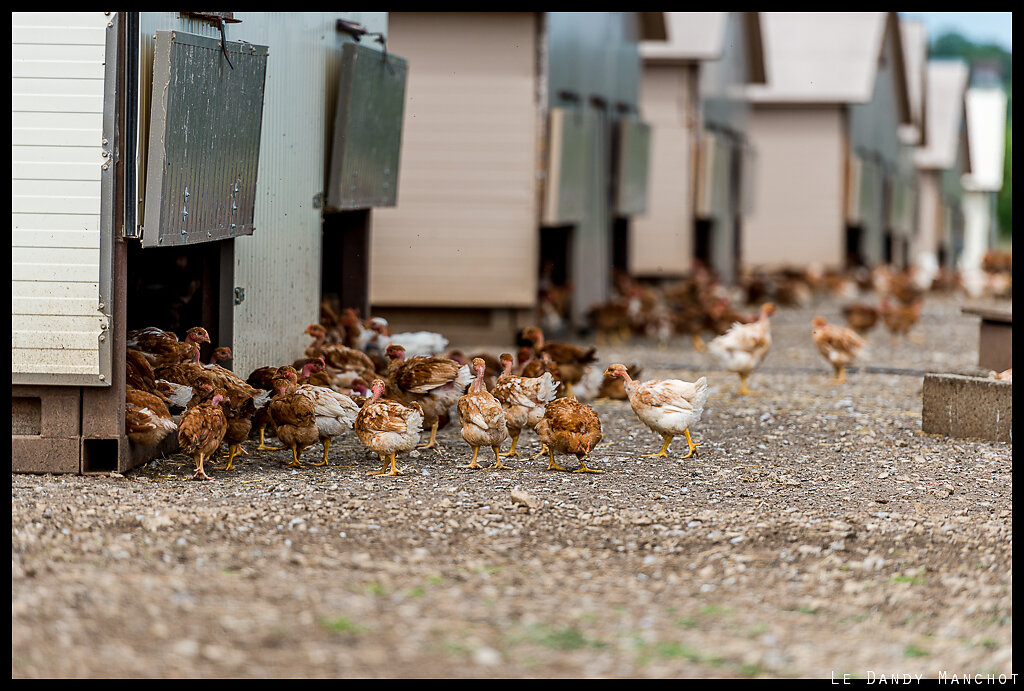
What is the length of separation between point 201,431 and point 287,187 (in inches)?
123

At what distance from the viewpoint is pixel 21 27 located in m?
7.30

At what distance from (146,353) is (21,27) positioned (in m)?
2.25

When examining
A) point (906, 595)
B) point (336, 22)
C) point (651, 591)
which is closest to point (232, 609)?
point (651, 591)

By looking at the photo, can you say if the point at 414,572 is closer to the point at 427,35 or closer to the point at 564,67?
the point at 427,35

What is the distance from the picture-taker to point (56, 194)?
7.34m

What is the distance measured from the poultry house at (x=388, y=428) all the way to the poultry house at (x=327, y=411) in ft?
0.70

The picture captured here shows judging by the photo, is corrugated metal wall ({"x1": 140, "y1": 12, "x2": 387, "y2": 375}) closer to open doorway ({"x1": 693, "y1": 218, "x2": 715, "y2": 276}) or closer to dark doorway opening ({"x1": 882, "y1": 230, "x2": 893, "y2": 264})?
open doorway ({"x1": 693, "y1": 218, "x2": 715, "y2": 276})

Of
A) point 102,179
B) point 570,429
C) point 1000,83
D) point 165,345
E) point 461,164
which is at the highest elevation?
point 1000,83

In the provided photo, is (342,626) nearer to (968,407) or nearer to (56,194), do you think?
(56,194)

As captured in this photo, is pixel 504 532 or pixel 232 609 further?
pixel 504 532

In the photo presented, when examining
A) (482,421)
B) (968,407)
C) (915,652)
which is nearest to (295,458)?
(482,421)

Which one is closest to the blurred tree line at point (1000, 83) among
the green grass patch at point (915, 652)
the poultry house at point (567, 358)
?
the poultry house at point (567, 358)

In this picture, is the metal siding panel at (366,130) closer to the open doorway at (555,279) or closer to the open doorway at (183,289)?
the open doorway at (183,289)

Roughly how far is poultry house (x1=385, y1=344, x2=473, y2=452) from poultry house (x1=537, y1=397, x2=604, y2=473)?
1165 millimetres
